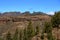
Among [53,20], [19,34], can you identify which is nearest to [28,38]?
[19,34]

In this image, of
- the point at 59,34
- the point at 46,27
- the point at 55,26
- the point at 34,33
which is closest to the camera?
the point at 46,27

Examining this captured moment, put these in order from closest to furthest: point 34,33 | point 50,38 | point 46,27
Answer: point 50,38 → point 46,27 → point 34,33

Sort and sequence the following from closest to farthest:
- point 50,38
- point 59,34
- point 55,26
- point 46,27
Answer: point 50,38 → point 46,27 → point 59,34 → point 55,26

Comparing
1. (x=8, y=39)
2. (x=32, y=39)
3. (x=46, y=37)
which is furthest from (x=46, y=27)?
(x=8, y=39)

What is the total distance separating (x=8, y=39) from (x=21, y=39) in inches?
197

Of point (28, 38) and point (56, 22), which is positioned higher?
point (56, 22)

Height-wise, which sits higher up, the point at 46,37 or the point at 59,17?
the point at 59,17

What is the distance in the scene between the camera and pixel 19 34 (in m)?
60.1

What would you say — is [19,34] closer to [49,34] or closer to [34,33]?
[34,33]

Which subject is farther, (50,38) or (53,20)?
(53,20)

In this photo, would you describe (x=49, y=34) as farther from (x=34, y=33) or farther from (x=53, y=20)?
(x=53, y=20)

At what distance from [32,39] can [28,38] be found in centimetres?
116

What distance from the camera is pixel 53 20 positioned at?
196 ft

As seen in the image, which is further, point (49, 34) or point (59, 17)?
point (59, 17)
